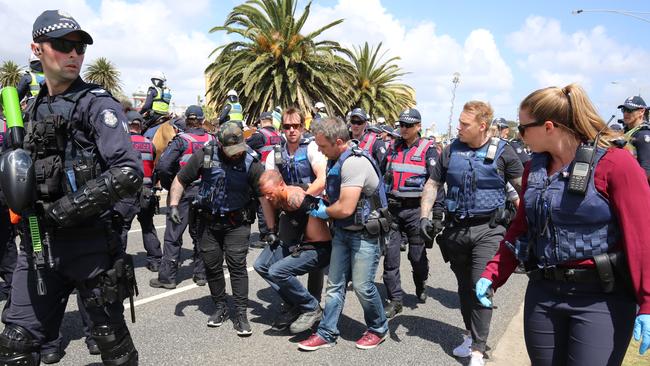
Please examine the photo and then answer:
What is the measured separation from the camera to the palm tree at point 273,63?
17.9 meters

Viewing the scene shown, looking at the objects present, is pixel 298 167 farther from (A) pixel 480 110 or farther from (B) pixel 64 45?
(B) pixel 64 45

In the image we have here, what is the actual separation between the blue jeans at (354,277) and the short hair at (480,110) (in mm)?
1245

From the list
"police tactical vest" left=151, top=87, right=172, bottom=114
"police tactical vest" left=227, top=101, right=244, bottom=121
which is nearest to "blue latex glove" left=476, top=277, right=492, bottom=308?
"police tactical vest" left=227, top=101, right=244, bottom=121

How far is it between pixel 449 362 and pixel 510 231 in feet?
5.58

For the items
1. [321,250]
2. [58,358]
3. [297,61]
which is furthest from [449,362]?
[297,61]

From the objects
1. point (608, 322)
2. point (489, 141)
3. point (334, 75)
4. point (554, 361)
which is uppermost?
point (334, 75)

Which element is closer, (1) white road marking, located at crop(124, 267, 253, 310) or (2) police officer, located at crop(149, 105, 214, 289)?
(1) white road marking, located at crop(124, 267, 253, 310)

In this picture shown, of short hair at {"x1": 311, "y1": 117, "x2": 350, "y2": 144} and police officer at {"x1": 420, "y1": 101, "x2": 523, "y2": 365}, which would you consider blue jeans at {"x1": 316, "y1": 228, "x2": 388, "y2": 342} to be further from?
short hair at {"x1": 311, "y1": 117, "x2": 350, "y2": 144}

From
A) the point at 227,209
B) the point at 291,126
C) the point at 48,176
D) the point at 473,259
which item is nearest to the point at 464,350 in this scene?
the point at 473,259

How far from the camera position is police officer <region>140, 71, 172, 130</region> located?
766cm

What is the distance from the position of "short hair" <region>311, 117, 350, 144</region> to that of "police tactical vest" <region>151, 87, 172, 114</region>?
4.79 meters

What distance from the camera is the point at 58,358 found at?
11.8 feet

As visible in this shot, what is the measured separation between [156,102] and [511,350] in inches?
245

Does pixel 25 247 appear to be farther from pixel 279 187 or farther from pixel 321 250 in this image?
pixel 321 250
